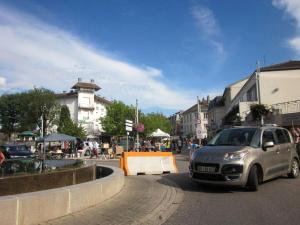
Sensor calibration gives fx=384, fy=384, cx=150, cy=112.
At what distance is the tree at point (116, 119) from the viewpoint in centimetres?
8025

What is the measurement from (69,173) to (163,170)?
641 centimetres

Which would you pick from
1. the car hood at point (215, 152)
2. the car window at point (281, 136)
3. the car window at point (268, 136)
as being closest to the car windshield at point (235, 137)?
the car window at point (268, 136)

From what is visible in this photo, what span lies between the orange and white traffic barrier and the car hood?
16.6 feet

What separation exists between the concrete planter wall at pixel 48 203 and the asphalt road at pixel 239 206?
1.76 m

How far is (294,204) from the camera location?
8.30 meters

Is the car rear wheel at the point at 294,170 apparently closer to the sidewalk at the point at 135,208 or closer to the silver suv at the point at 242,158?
the silver suv at the point at 242,158

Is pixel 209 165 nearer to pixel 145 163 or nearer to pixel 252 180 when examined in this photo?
pixel 252 180

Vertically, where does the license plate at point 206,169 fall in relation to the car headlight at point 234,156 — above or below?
below

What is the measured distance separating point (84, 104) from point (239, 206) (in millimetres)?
81252

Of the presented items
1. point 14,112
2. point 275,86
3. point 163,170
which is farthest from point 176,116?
point 163,170

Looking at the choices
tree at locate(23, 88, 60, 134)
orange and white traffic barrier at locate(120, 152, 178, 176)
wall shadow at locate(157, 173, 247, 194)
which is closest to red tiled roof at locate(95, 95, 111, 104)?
tree at locate(23, 88, 60, 134)

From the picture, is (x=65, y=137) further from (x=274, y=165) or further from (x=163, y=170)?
(x=274, y=165)

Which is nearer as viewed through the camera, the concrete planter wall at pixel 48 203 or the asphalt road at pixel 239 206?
the concrete planter wall at pixel 48 203

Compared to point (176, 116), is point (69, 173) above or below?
below
